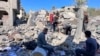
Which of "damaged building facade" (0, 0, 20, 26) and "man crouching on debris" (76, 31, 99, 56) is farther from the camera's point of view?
"damaged building facade" (0, 0, 20, 26)

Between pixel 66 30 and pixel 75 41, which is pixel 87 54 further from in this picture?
pixel 66 30

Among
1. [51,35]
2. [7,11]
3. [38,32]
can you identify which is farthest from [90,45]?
[7,11]

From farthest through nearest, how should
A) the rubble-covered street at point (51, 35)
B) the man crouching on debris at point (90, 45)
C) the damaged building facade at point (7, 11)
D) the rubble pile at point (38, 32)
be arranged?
the damaged building facade at point (7, 11) → the rubble pile at point (38, 32) → the rubble-covered street at point (51, 35) → the man crouching on debris at point (90, 45)

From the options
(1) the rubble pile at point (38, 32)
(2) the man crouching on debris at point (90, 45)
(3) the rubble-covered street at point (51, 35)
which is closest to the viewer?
(2) the man crouching on debris at point (90, 45)

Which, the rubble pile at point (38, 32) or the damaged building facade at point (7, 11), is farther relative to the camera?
the damaged building facade at point (7, 11)

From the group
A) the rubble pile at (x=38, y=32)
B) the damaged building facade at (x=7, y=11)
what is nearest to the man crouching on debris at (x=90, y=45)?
the rubble pile at (x=38, y=32)

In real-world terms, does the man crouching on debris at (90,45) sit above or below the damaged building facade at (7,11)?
below

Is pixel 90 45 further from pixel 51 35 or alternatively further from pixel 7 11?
pixel 7 11

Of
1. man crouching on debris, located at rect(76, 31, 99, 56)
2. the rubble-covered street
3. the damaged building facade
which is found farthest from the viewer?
the damaged building facade

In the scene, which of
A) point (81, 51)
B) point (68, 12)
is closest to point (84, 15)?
point (81, 51)

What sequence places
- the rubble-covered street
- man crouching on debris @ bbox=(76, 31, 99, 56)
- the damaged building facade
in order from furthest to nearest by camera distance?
1. the damaged building facade
2. the rubble-covered street
3. man crouching on debris @ bbox=(76, 31, 99, 56)

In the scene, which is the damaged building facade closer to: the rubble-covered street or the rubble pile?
the rubble-covered street

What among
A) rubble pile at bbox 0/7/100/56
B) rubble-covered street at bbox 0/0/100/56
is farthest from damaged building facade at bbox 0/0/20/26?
rubble pile at bbox 0/7/100/56

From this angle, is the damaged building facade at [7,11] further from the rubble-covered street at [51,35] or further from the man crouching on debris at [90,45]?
the man crouching on debris at [90,45]
